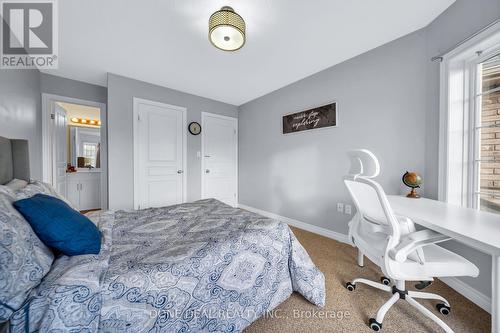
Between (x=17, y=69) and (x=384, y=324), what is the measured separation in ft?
13.0

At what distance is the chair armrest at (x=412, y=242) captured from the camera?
1.02 meters

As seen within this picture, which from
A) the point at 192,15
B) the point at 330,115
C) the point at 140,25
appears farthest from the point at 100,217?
the point at 330,115

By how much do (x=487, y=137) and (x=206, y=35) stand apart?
2.63m

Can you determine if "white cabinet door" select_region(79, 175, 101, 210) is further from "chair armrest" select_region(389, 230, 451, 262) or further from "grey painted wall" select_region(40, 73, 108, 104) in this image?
"chair armrest" select_region(389, 230, 451, 262)

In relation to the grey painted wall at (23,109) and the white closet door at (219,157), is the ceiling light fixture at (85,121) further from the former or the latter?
the white closet door at (219,157)

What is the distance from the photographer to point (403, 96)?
1928 millimetres

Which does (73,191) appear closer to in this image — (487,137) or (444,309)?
(444,309)

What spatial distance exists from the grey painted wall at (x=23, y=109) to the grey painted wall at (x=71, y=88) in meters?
0.12

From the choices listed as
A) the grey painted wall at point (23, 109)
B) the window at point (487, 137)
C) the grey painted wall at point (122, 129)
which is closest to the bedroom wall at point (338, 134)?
the window at point (487, 137)

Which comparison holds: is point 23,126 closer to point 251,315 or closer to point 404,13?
point 251,315

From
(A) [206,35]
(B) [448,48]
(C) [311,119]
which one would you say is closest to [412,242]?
(B) [448,48]

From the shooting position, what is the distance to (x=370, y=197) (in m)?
1.19

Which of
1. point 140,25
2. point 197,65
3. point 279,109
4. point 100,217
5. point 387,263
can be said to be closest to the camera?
point 387,263

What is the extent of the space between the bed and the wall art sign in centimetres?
177
